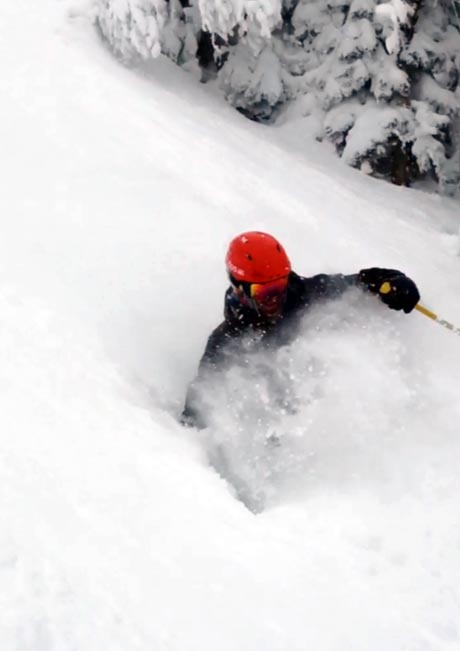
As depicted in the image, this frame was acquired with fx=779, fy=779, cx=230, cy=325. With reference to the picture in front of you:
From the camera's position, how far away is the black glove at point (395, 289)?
17.8ft

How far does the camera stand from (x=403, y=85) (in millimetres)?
10625

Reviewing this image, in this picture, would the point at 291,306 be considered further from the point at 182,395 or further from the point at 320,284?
the point at 182,395

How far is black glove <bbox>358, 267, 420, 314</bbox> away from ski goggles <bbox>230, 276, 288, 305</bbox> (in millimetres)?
664

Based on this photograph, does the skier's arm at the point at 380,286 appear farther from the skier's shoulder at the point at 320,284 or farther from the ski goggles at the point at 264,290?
the ski goggles at the point at 264,290

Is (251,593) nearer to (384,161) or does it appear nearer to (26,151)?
(26,151)

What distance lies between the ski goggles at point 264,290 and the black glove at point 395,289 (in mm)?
664

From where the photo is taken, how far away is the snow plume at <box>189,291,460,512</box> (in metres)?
4.91

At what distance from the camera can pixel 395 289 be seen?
5.43 m

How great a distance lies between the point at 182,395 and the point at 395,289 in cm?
171

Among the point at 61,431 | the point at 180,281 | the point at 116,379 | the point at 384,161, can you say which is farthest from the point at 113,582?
the point at 384,161

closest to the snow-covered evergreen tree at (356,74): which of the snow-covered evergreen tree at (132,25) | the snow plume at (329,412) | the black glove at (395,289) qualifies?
the snow-covered evergreen tree at (132,25)

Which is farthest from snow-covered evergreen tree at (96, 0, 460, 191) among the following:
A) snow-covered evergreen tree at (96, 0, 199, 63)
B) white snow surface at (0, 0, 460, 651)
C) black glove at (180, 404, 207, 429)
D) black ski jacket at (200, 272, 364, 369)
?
black glove at (180, 404, 207, 429)

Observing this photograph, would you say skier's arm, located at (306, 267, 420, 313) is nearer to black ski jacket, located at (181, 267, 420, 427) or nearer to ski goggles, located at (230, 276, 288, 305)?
black ski jacket, located at (181, 267, 420, 427)

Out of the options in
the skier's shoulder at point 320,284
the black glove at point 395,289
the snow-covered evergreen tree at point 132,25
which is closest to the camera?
the black glove at point 395,289
